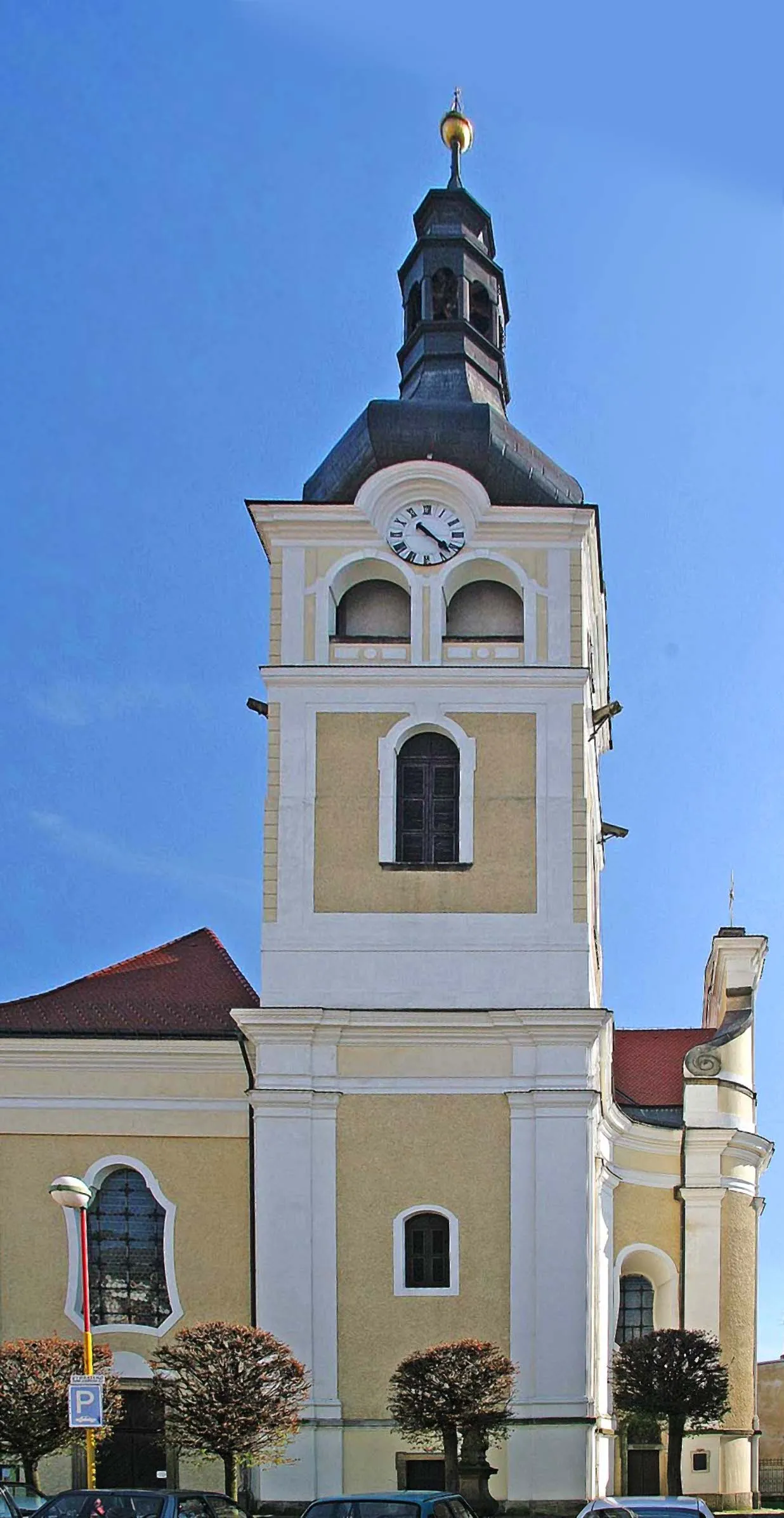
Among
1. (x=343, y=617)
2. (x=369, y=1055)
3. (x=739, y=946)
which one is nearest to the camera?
(x=369, y=1055)

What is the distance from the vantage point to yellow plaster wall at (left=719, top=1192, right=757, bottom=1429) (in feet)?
102

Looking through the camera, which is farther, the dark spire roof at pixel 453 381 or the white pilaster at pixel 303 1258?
the dark spire roof at pixel 453 381

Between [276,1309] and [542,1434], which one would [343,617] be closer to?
[276,1309]

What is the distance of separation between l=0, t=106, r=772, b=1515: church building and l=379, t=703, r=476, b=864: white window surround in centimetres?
4

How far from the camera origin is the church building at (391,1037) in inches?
1011

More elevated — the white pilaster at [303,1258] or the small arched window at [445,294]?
the small arched window at [445,294]

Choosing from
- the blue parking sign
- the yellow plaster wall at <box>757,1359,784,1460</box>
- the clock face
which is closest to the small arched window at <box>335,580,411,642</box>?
the clock face

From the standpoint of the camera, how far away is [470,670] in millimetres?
27656

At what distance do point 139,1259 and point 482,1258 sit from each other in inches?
192

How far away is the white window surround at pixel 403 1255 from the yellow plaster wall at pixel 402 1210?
0.18 ft

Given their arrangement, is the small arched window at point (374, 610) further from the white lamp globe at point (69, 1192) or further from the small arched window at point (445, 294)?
the white lamp globe at point (69, 1192)

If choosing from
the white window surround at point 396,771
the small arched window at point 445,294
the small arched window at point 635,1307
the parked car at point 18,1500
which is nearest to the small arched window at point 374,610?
the white window surround at point 396,771

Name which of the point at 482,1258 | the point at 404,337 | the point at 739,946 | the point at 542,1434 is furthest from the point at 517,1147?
the point at 404,337

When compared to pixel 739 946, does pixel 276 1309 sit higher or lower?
lower
